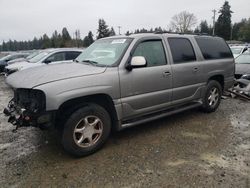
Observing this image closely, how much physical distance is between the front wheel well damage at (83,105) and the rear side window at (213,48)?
2766 millimetres

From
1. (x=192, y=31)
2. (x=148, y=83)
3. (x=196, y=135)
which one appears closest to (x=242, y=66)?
(x=196, y=135)

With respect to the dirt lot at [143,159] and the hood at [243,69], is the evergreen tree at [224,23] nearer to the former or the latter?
the hood at [243,69]

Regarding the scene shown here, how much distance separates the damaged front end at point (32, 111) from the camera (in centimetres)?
308

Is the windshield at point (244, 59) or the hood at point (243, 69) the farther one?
the windshield at point (244, 59)

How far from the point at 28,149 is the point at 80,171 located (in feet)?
4.04

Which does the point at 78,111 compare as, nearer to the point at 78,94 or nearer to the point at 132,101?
the point at 78,94

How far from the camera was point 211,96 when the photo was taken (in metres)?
5.66

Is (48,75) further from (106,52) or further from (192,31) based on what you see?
(192,31)

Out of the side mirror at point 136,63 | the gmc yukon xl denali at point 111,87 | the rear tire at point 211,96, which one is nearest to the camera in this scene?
the gmc yukon xl denali at point 111,87

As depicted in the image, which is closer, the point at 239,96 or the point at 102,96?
the point at 102,96

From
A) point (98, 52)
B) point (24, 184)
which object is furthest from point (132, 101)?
point (24, 184)

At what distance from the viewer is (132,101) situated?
3.90 metres

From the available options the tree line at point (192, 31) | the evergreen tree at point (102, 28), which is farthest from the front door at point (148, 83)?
the evergreen tree at point (102, 28)

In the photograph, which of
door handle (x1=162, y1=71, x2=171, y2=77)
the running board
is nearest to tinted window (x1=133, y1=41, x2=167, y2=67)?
door handle (x1=162, y1=71, x2=171, y2=77)
